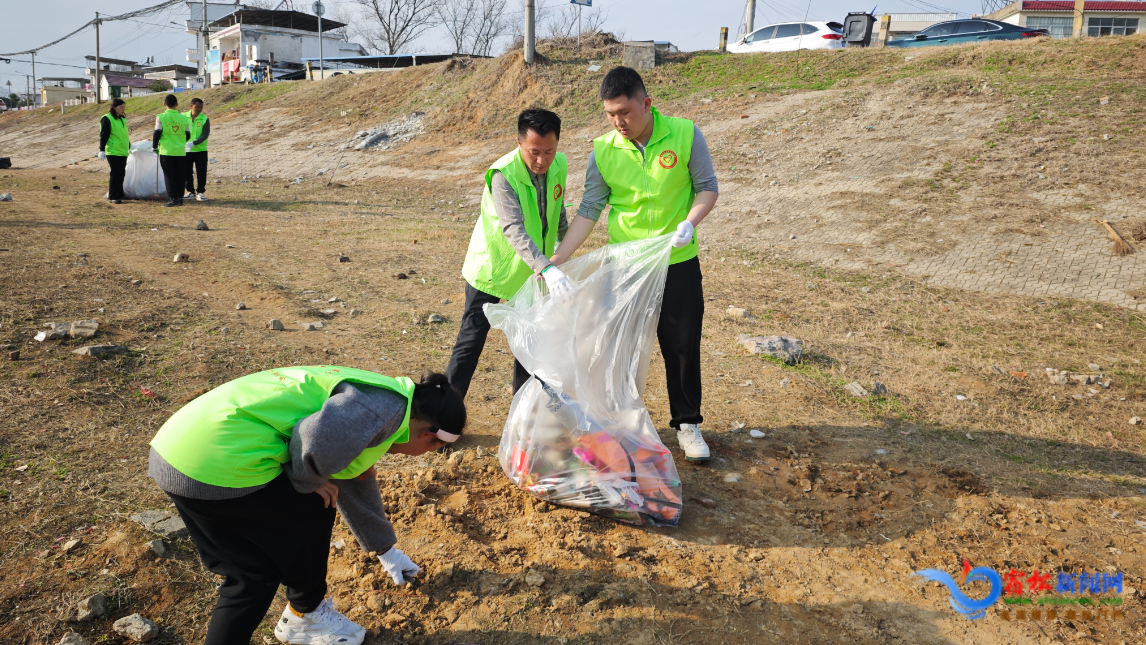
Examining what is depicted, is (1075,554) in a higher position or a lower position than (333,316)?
lower

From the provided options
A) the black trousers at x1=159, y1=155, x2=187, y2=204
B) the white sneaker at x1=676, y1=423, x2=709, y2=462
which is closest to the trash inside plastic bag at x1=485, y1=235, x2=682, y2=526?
the white sneaker at x1=676, y1=423, x2=709, y2=462

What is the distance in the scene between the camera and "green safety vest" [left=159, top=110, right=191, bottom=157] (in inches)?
332

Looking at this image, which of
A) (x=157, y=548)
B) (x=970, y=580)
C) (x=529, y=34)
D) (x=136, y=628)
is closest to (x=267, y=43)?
(x=529, y=34)

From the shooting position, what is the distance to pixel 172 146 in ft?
28.1

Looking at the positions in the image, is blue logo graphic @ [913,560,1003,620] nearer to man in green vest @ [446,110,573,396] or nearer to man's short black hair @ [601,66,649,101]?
man in green vest @ [446,110,573,396]

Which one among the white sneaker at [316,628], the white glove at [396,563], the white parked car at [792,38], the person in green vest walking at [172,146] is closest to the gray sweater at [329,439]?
the white sneaker at [316,628]

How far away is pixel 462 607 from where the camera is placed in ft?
6.66

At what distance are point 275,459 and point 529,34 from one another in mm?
14096

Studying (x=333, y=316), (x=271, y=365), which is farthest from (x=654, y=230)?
(x=333, y=316)

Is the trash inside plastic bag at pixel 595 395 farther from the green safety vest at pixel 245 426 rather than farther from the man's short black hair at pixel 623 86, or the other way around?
the green safety vest at pixel 245 426

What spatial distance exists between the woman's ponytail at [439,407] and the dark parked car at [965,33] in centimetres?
1445

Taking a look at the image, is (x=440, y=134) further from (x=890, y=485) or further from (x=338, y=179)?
(x=890, y=485)

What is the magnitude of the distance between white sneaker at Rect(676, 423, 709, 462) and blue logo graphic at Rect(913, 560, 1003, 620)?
918 millimetres

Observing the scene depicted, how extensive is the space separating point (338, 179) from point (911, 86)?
972 centimetres
